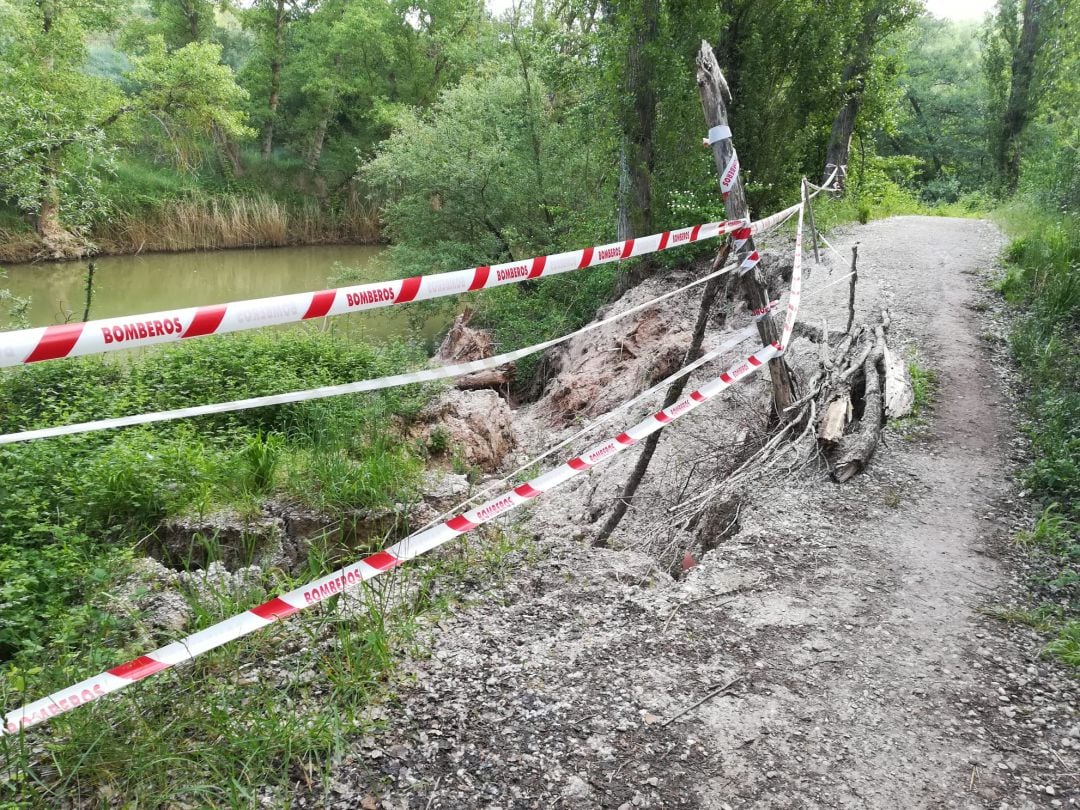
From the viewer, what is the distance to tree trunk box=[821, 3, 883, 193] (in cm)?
1317

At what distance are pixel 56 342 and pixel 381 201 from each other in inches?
1168

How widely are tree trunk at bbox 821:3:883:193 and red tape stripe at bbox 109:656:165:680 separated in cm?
1340

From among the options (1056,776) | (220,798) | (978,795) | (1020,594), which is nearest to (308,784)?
(220,798)

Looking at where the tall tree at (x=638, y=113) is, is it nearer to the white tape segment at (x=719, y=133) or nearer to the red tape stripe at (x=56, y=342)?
the white tape segment at (x=719, y=133)

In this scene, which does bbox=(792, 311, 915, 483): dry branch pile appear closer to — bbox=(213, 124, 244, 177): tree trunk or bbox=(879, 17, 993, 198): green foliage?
bbox=(879, 17, 993, 198): green foliage

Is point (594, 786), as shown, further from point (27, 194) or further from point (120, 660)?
point (27, 194)

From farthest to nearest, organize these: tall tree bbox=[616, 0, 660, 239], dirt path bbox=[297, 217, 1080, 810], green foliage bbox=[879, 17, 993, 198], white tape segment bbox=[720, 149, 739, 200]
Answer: green foliage bbox=[879, 17, 993, 198] → tall tree bbox=[616, 0, 660, 239] → white tape segment bbox=[720, 149, 739, 200] → dirt path bbox=[297, 217, 1080, 810]

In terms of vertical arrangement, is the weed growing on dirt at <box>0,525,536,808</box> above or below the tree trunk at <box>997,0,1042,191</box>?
below

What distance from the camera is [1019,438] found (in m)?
5.13

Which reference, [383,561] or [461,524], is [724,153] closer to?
[461,524]

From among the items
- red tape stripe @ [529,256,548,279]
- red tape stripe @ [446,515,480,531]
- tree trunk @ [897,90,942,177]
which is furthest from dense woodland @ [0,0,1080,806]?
red tape stripe @ [529,256,548,279]

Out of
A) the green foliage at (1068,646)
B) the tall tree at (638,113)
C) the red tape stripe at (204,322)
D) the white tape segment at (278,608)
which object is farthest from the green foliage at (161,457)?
the tall tree at (638,113)

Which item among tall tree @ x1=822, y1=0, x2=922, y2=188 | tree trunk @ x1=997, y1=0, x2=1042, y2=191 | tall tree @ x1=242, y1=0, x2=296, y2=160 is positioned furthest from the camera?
tall tree @ x1=242, y1=0, x2=296, y2=160

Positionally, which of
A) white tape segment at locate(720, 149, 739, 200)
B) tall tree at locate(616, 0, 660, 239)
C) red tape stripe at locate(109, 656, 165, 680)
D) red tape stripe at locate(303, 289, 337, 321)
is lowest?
red tape stripe at locate(109, 656, 165, 680)
